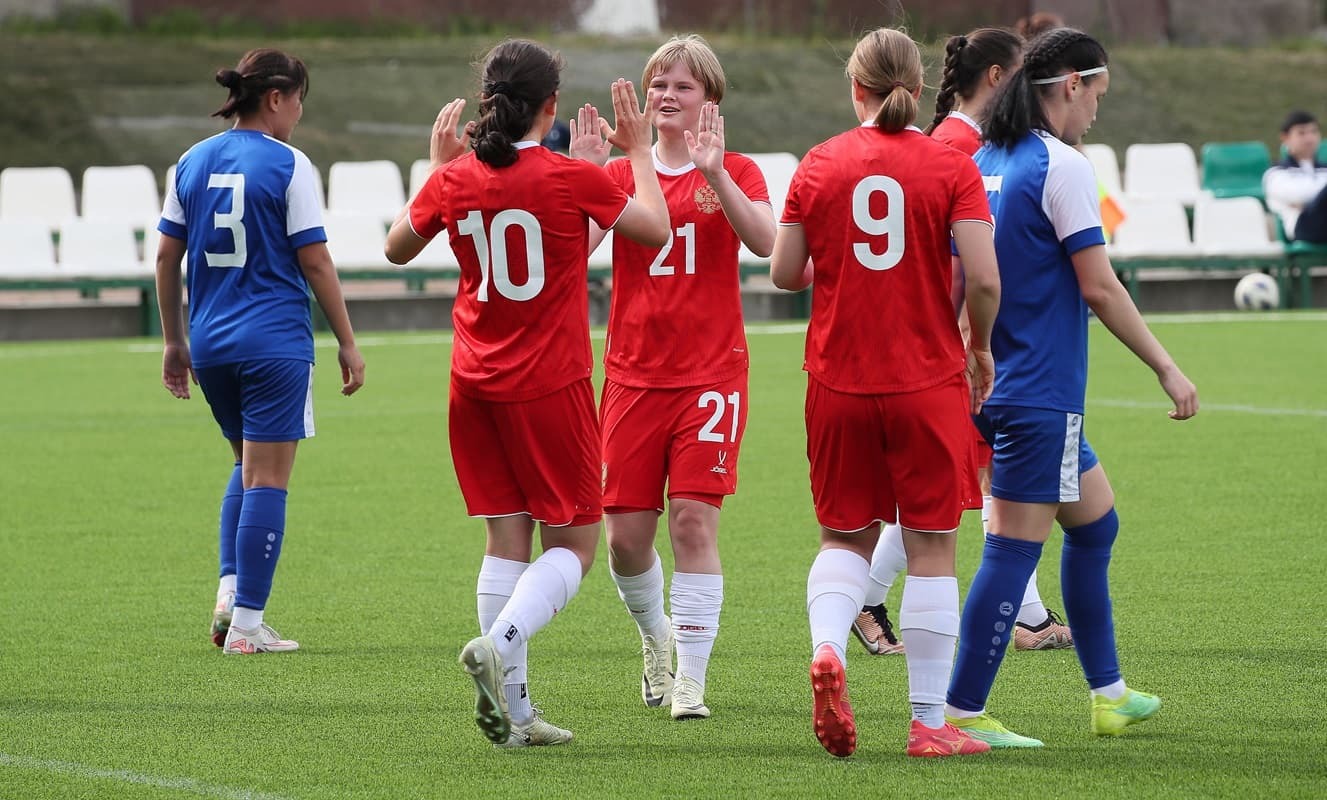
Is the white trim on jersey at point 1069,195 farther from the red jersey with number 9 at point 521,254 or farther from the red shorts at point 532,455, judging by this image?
the red shorts at point 532,455

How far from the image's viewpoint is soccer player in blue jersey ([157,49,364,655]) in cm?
568

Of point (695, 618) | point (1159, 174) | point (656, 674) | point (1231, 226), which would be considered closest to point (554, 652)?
point (656, 674)

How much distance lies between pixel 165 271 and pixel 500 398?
1.95 m

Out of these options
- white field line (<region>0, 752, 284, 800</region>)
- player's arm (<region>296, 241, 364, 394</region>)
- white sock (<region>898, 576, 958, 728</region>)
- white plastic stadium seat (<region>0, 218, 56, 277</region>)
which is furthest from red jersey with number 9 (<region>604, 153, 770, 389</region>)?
white plastic stadium seat (<region>0, 218, 56, 277</region>)

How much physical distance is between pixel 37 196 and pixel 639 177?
1737 centimetres

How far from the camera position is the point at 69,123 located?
24.8m

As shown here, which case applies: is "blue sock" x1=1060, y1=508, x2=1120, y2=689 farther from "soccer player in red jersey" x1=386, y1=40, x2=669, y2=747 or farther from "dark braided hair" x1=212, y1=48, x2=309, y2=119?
"dark braided hair" x1=212, y1=48, x2=309, y2=119

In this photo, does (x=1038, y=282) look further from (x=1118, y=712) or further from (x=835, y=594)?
(x=1118, y=712)

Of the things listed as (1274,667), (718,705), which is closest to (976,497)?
(718,705)

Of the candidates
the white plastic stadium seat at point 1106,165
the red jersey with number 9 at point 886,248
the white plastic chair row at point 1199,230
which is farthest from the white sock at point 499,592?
the white plastic stadium seat at point 1106,165

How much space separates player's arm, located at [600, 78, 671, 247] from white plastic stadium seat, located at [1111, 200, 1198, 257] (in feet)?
53.2

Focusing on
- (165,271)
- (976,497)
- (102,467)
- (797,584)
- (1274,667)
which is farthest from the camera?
(102,467)

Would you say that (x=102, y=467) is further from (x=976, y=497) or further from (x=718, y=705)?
(x=976, y=497)

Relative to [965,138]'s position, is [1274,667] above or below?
below
